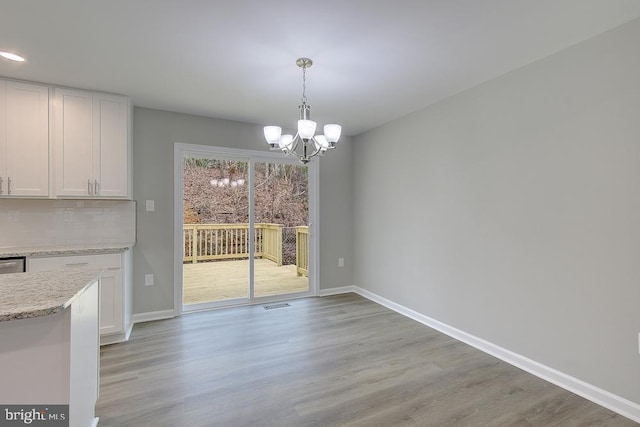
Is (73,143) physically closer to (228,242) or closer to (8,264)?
(8,264)

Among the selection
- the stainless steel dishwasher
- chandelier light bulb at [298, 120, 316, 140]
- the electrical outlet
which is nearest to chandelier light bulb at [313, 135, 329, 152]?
chandelier light bulb at [298, 120, 316, 140]

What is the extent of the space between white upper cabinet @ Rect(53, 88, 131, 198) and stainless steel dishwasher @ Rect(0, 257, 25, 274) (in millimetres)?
686

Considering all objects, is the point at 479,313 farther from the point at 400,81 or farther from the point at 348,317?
the point at 400,81

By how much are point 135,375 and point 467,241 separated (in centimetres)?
307

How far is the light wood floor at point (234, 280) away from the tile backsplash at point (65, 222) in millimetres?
1032

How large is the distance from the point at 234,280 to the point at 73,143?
2501 millimetres

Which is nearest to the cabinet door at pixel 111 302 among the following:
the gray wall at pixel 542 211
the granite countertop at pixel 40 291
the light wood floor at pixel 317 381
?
the light wood floor at pixel 317 381

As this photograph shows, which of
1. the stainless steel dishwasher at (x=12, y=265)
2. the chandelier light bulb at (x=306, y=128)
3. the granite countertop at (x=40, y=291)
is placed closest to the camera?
the granite countertop at (x=40, y=291)

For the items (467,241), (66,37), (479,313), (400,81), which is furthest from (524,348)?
(66,37)

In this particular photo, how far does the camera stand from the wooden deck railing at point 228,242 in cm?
418

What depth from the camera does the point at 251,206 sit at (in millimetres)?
4133

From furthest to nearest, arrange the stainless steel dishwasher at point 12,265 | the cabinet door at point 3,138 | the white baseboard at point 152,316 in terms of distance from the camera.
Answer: the white baseboard at point 152,316 → the cabinet door at point 3,138 → the stainless steel dishwasher at point 12,265

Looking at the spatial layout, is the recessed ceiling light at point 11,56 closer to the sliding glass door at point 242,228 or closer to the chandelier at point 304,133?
the sliding glass door at point 242,228

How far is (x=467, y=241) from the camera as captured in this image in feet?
9.81
